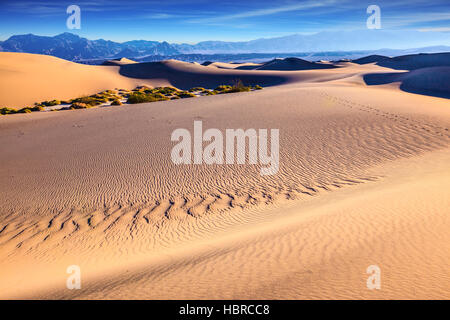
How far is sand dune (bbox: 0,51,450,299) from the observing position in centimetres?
408

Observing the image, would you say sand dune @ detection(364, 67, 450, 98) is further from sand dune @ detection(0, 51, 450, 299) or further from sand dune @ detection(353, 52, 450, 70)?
sand dune @ detection(353, 52, 450, 70)

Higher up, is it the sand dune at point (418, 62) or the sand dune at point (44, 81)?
the sand dune at point (418, 62)

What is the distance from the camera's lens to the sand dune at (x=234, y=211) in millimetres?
4082

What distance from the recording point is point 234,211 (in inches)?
287

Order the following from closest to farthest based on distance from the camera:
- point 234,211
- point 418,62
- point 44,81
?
point 234,211
point 44,81
point 418,62

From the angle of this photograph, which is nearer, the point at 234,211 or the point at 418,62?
the point at 234,211

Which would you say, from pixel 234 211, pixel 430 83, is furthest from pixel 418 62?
pixel 234 211

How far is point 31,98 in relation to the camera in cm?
3142

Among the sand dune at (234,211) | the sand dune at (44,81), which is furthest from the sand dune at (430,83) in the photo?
the sand dune at (44,81)

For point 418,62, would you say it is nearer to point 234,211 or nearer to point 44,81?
point 44,81

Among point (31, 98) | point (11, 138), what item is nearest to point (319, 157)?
point (11, 138)

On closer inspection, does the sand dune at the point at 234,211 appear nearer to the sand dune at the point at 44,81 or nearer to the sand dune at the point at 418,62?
the sand dune at the point at 44,81
